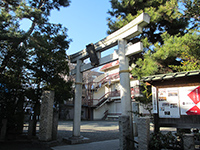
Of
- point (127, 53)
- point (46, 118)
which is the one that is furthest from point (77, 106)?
point (127, 53)

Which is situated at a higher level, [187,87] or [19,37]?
[19,37]

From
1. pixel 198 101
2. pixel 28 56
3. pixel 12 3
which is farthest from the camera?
pixel 12 3

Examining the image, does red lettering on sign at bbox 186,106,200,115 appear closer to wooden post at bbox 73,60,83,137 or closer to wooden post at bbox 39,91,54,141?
wooden post at bbox 73,60,83,137

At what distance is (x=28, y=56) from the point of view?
324 inches

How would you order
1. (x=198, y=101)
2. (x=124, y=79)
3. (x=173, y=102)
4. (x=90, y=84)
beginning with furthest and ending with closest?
(x=90, y=84) < (x=124, y=79) < (x=173, y=102) < (x=198, y=101)

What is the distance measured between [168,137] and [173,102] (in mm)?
1045

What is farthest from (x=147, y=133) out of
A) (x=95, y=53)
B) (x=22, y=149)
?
(x=22, y=149)

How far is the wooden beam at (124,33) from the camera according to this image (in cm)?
537

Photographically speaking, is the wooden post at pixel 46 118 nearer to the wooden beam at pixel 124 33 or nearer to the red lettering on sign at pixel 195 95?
the wooden beam at pixel 124 33

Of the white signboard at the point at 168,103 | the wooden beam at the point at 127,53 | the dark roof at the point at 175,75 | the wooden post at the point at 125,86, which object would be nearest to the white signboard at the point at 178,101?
the white signboard at the point at 168,103

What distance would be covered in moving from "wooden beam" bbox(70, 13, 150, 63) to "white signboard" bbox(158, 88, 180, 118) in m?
2.33

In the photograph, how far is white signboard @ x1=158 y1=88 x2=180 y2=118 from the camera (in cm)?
460

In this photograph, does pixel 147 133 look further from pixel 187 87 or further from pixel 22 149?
pixel 22 149

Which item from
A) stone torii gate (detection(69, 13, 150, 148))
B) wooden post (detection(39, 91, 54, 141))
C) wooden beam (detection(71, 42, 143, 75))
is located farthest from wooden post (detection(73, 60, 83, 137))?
wooden post (detection(39, 91, 54, 141))
